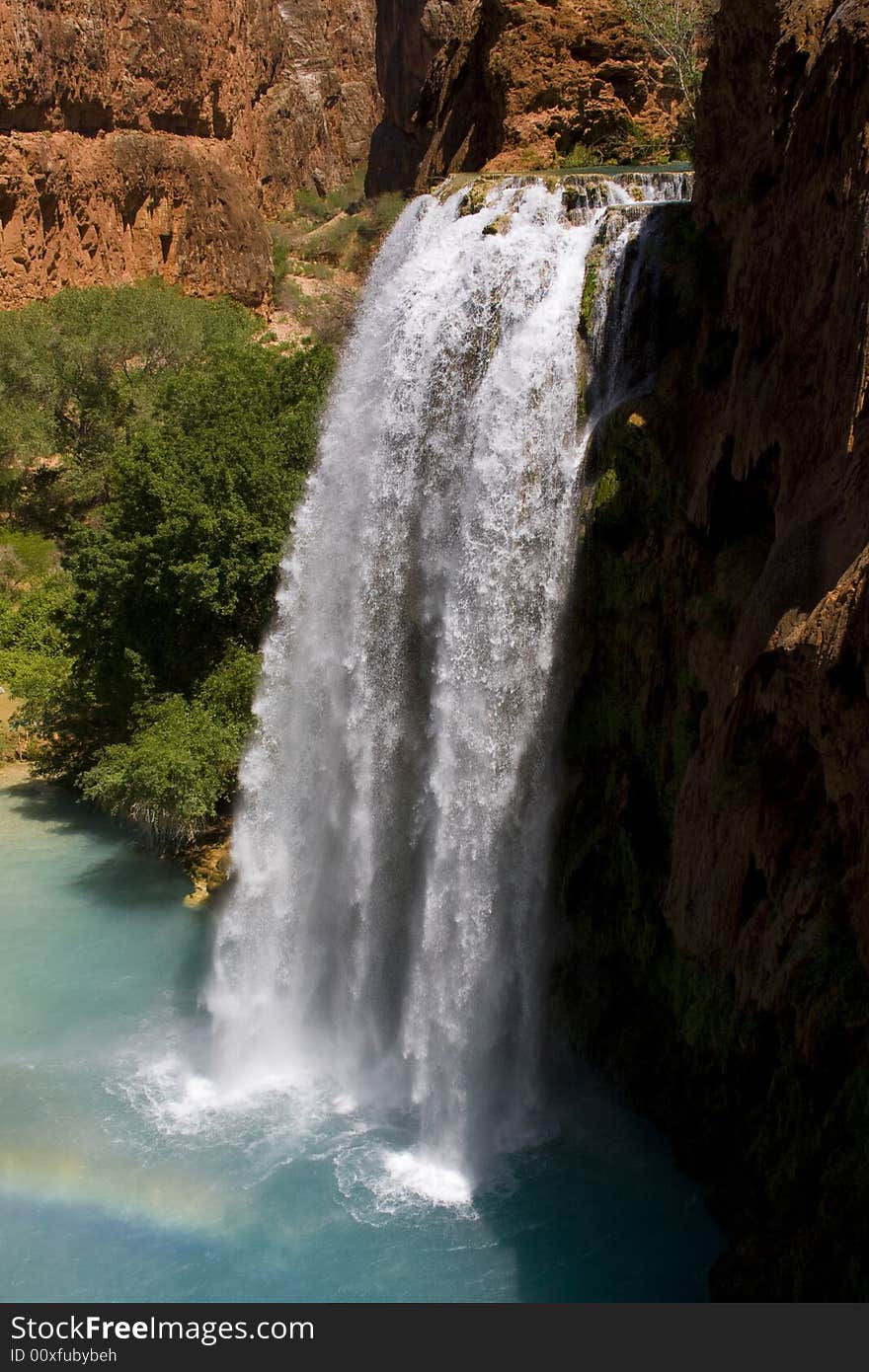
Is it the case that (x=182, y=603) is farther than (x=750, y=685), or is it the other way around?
(x=182, y=603)

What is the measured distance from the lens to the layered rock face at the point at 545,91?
1858 centimetres

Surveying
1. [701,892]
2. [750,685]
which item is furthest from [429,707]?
[750,685]

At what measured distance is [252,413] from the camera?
20844 millimetres

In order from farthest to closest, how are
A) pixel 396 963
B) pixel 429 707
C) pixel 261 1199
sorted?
pixel 396 963
pixel 429 707
pixel 261 1199

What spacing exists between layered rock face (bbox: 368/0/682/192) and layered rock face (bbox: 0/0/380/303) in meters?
18.3

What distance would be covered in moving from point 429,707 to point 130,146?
31178 mm

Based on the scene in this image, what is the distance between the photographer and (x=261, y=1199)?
11.6m

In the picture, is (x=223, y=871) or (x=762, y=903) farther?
(x=223, y=871)

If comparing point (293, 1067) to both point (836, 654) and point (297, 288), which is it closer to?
point (836, 654)

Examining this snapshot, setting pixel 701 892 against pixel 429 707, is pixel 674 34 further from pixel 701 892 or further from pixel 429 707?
pixel 701 892

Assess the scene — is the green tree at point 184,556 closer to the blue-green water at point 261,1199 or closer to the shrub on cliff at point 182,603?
the shrub on cliff at point 182,603
